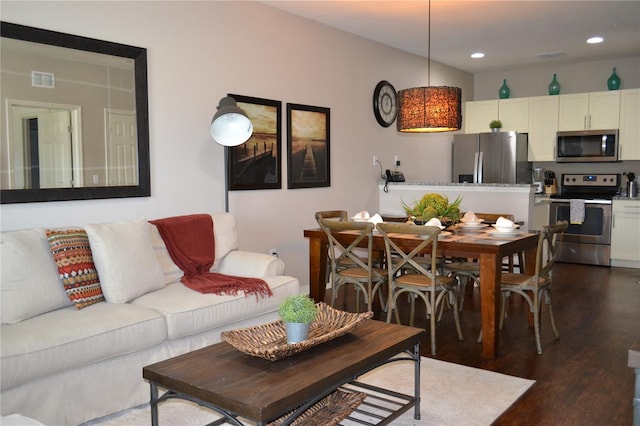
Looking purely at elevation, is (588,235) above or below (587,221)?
below

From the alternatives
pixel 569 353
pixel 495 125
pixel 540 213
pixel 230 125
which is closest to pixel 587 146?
pixel 540 213

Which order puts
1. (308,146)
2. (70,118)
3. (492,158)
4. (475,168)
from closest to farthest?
(70,118) → (308,146) → (492,158) → (475,168)

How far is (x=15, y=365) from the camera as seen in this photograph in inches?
91.4

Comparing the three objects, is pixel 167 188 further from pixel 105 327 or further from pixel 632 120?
pixel 632 120

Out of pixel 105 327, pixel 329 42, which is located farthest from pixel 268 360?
pixel 329 42

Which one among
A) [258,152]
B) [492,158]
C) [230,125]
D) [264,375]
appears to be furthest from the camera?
[492,158]

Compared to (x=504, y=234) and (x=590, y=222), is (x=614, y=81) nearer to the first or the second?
→ (x=590, y=222)

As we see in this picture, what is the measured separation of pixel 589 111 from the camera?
7.21 meters

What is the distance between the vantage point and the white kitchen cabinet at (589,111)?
704 centimetres

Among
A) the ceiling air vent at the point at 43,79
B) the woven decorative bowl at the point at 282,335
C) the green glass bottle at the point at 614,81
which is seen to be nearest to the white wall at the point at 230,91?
the ceiling air vent at the point at 43,79

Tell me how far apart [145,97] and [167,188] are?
677 mm

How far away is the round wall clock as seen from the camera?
20.8 feet

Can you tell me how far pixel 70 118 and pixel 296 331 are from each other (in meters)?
2.21

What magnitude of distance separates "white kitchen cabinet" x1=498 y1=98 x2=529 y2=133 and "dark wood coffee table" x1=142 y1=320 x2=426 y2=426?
19.7ft
